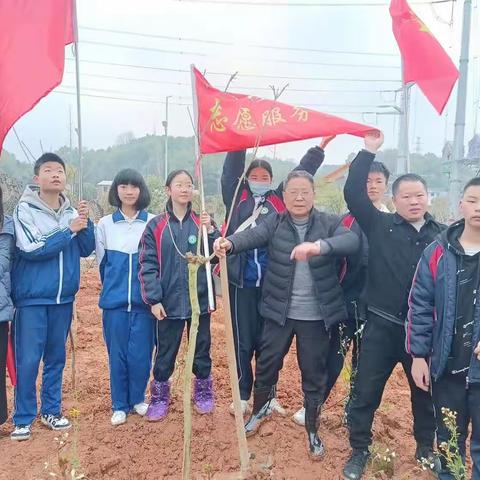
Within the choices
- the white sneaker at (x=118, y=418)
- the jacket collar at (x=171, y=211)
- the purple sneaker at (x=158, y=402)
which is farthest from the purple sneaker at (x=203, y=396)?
the jacket collar at (x=171, y=211)

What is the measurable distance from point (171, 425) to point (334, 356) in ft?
4.51

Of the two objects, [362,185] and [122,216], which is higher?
[362,185]

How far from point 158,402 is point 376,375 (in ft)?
5.68

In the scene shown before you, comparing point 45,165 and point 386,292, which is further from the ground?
point 45,165

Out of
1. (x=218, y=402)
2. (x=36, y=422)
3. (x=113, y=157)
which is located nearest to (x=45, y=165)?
(x=36, y=422)

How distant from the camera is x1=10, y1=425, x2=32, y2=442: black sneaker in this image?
11.7 feet

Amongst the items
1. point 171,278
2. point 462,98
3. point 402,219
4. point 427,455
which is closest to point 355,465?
point 427,455

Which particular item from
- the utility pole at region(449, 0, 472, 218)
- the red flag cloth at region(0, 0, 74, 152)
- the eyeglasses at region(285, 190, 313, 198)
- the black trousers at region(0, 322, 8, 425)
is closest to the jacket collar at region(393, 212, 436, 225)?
the eyeglasses at region(285, 190, 313, 198)

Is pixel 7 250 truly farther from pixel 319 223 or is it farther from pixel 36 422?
pixel 319 223

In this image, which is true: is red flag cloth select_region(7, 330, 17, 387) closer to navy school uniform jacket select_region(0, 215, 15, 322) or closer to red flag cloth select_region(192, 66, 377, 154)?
navy school uniform jacket select_region(0, 215, 15, 322)

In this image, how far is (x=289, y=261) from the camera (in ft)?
10.6

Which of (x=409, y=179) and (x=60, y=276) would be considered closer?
(x=409, y=179)

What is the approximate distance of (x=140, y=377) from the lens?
382 cm

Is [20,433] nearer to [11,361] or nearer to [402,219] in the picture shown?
[11,361]
